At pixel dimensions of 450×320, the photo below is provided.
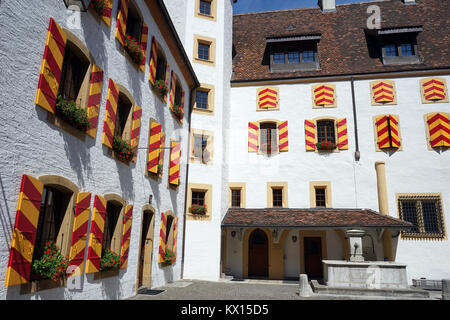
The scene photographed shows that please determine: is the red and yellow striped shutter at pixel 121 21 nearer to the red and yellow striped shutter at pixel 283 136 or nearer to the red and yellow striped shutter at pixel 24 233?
the red and yellow striped shutter at pixel 24 233

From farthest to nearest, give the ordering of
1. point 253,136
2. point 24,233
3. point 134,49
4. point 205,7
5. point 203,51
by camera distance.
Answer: point 205,7
point 253,136
point 203,51
point 134,49
point 24,233

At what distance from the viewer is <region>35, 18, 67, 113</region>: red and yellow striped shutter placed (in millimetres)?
5766

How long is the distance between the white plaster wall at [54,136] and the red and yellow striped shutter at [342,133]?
9.30m

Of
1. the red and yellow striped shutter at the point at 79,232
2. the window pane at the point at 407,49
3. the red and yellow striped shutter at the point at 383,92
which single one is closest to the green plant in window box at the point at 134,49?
the red and yellow striped shutter at the point at 79,232

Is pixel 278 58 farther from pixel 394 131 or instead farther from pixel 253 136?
pixel 394 131

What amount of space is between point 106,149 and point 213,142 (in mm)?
8334

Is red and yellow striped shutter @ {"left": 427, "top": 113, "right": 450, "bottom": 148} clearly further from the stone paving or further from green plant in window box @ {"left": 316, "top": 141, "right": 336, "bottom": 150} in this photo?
the stone paving

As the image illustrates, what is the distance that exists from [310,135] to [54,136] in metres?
12.7

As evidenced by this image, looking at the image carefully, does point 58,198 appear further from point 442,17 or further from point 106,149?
point 442,17

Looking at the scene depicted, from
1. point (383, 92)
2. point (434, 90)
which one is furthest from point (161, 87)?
point (434, 90)

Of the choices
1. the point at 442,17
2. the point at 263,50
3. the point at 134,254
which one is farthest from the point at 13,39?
the point at 442,17

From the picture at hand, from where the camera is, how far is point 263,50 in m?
19.6

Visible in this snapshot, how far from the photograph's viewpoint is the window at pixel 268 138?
1712 cm

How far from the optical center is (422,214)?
1508 cm
